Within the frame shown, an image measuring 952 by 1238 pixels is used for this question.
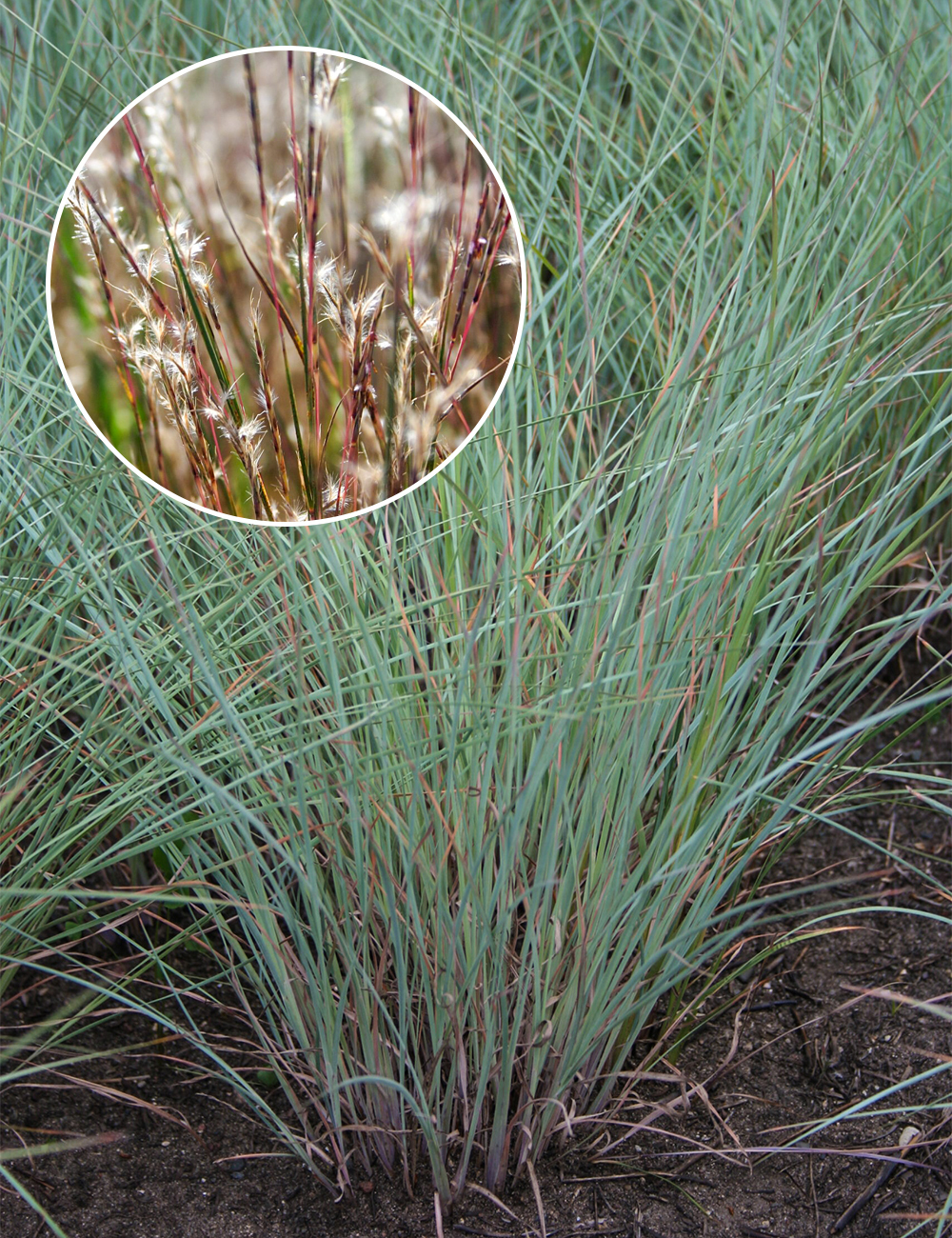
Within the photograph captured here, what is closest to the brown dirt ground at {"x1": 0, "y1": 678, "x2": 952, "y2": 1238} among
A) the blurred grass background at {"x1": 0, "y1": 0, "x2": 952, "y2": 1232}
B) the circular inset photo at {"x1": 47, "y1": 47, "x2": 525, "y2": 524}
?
the blurred grass background at {"x1": 0, "y1": 0, "x2": 952, "y2": 1232}

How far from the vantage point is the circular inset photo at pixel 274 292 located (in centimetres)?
133

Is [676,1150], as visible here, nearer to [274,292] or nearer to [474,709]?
[474,709]

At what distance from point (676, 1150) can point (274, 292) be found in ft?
3.59

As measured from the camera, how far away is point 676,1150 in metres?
1.29

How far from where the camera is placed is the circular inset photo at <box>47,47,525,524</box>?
133 cm

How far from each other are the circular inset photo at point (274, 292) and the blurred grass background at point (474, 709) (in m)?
0.06

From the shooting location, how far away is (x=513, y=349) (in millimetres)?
1431

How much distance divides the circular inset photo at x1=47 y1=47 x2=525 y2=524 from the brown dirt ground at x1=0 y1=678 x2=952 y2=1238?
0.68m

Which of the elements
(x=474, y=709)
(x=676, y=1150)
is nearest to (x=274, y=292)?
(x=474, y=709)

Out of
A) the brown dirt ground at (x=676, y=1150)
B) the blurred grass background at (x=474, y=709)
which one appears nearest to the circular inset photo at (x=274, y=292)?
the blurred grass background at (x=474, y=709)

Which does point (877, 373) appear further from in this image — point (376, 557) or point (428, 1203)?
point (428, 1203)

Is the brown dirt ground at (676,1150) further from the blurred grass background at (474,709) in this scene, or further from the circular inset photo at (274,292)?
the circular inset photo at (274,292)

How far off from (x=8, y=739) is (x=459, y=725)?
1.64 feet

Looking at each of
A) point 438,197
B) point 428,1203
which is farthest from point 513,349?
point 428,1203
